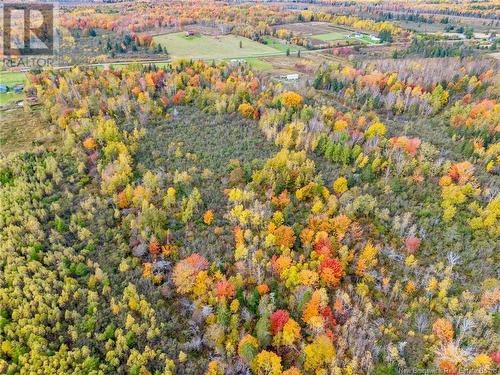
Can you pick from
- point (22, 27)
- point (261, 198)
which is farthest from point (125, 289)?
point (22, 27)

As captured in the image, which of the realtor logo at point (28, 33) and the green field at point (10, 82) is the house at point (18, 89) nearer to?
the green field at point (10, 82)

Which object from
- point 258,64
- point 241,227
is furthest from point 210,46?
point 241,227

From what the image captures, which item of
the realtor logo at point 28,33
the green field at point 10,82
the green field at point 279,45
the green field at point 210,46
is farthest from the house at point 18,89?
the green field at point 279,45

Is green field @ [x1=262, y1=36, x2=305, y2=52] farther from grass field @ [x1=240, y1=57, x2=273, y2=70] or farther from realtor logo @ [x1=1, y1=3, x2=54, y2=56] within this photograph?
realtor logo @ [x1=1, y1=3, x2=54, y2=56]

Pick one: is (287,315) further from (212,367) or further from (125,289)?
(125,289)

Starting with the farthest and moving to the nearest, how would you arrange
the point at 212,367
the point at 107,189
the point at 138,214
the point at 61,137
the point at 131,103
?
the point at 131,103 → the point at 61,137 → the point at 107,189 → the point at 138,214 → the point at 212,367

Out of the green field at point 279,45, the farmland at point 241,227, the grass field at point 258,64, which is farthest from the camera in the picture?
the green field at point 279,45
